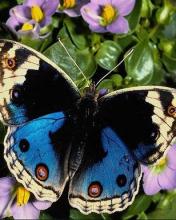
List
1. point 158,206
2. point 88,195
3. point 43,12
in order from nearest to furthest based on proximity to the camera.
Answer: point 88,195 → point 43,12 → point 158,206

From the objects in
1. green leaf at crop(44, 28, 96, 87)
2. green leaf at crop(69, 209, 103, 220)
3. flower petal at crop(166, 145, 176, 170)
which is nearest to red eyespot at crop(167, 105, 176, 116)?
flower petal at crop(166, 145, 176, 170)

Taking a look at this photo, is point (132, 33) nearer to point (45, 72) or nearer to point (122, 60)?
point (122, 60)

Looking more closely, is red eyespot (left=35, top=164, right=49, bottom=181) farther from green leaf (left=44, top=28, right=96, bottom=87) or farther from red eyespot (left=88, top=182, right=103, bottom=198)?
green leaf (left=44, top=28, right=96, bottom=87)

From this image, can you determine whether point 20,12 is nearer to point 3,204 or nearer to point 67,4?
point 67,4

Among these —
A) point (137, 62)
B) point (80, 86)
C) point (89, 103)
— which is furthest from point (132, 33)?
point (89, 103)

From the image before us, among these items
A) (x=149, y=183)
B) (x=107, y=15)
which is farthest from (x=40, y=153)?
(x=107, y=15)

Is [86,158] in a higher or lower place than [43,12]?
lower
